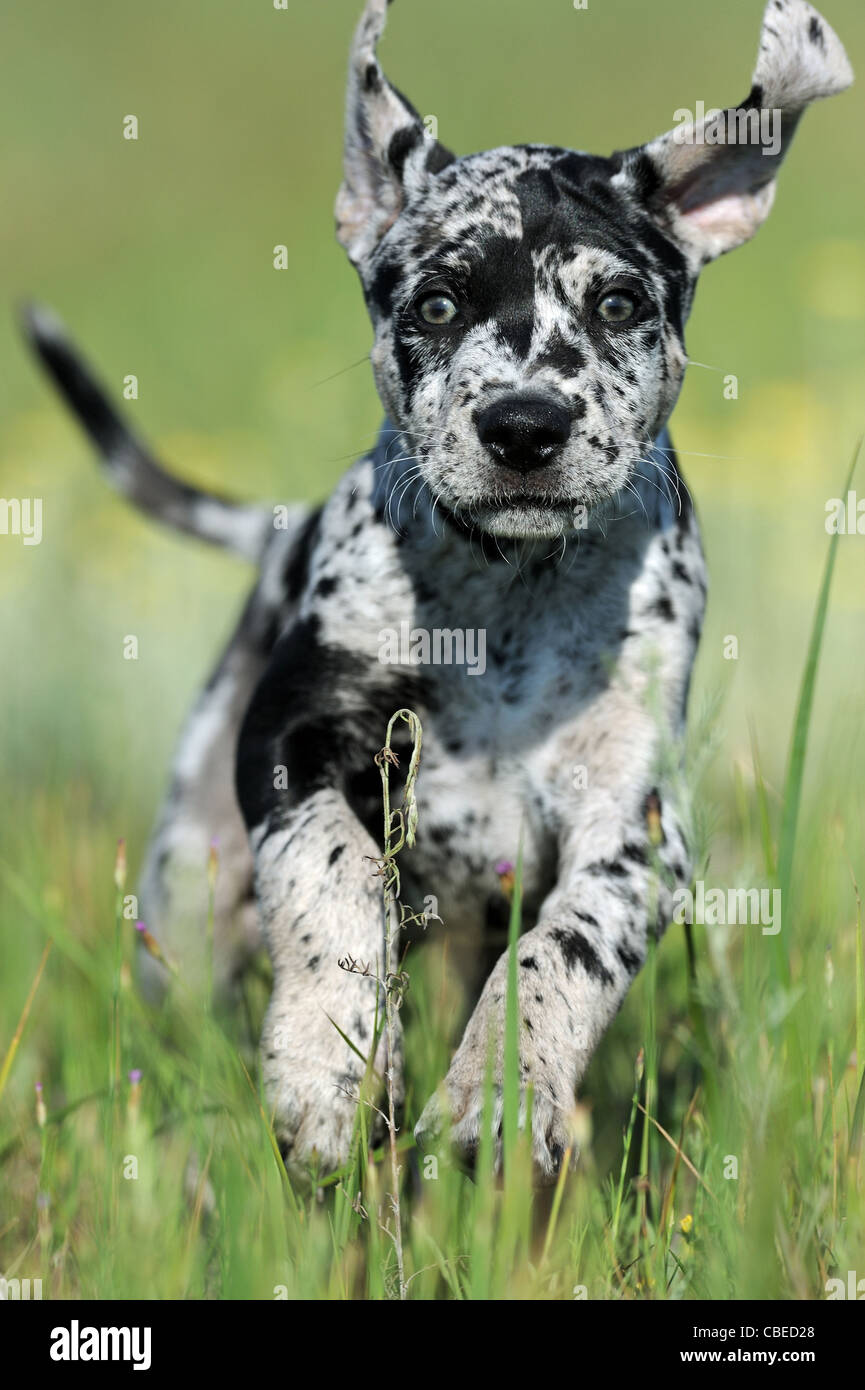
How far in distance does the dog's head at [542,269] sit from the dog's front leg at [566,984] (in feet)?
2.87

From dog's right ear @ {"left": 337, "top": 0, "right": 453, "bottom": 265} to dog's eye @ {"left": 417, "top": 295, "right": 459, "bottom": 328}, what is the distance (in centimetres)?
52

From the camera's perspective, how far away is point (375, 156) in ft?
14.3

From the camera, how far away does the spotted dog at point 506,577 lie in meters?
3.54

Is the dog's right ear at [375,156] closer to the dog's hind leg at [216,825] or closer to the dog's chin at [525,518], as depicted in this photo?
the dog's hind leg at [216,825]

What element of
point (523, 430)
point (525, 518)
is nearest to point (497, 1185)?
point (525, 518)

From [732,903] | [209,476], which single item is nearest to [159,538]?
[209,476]

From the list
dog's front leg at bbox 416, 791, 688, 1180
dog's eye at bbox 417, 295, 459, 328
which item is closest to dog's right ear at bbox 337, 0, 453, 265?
dog's eye at bbox 417, 295, 459, 328

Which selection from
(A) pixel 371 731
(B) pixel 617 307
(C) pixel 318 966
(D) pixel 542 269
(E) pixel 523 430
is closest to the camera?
(E) pixel 523 430

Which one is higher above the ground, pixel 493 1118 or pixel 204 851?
pixel 204 851

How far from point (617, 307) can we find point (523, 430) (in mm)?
670

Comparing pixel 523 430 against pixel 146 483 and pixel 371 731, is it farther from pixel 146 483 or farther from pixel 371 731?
pixel 146 483

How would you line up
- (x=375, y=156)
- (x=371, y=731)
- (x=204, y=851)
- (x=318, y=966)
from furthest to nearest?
(x=204, y=851), (x=375, y=156), (x=371, y=731), (x=318, y=966)
